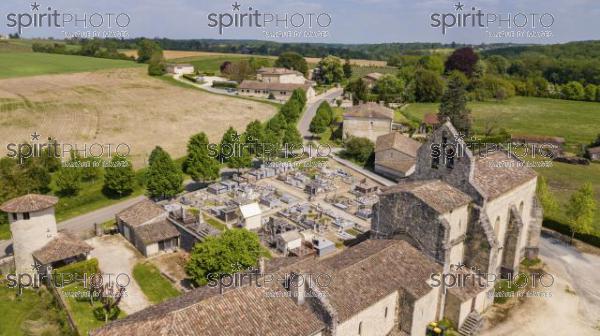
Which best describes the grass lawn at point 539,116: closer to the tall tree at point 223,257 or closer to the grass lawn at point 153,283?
the tall tree at point 223,257

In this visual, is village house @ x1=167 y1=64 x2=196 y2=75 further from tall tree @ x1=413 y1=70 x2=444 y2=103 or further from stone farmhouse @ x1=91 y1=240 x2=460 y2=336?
stone farmhouse @ x1=91 y1=240 x2=460 y2=336

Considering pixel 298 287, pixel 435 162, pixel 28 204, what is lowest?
pixel 298 287

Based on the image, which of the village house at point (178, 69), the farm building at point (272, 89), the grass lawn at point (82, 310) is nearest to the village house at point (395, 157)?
the grass lawn at point (82, 310)

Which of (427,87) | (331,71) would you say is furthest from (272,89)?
(427,87)

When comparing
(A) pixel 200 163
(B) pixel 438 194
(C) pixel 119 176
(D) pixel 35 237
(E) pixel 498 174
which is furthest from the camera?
(A) pixel 200 163

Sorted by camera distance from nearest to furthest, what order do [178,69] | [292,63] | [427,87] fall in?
1. [427,87]
2. [178,69]
3. [292,63]

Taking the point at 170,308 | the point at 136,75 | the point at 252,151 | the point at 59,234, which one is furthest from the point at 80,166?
the point at 136,75

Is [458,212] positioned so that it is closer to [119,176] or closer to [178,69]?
[119,176]

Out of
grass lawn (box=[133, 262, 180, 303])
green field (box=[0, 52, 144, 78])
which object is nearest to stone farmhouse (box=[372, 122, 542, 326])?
grass lawn (box=[133, 262, 180, 303])
